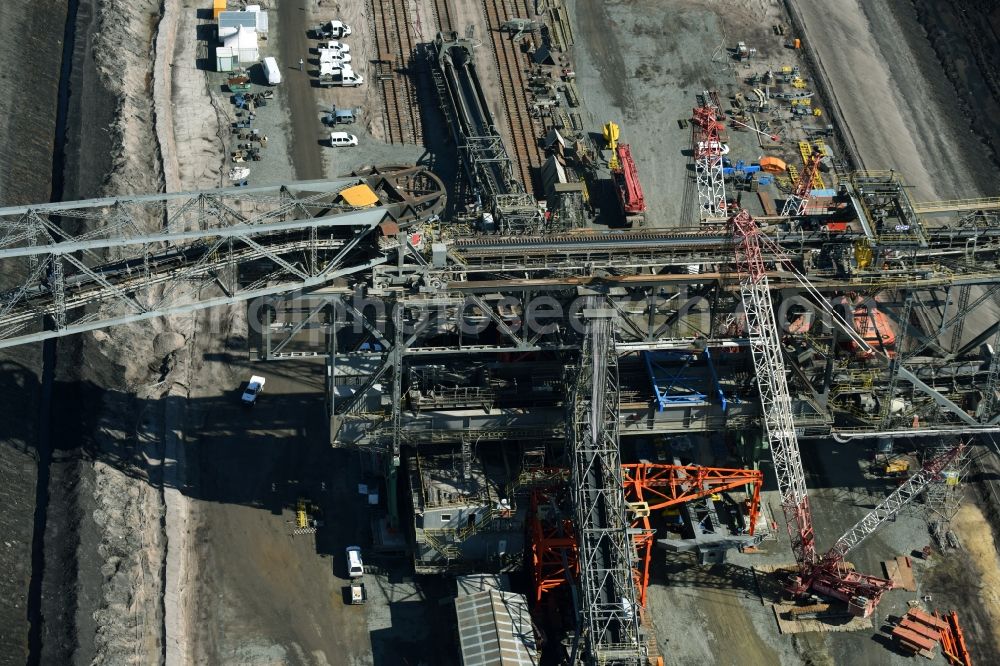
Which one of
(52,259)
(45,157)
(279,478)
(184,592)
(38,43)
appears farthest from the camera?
(38,43)

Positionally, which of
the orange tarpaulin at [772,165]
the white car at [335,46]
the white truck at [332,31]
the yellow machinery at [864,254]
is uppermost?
the white truck at [332,31]

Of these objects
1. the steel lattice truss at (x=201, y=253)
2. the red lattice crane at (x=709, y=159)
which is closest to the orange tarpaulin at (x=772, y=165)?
the red lattice crane at (x=709, y=159)

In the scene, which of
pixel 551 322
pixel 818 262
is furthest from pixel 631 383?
pixel 818 262

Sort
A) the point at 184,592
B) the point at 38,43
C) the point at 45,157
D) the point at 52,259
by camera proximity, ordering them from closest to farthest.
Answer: the point at 52,259
the point at 184,592
the point at 45,157
the point at 38,43

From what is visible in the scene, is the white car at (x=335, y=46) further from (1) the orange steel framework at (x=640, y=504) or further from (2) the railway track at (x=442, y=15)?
(1) the orange steel framework at (x=640, y=504)

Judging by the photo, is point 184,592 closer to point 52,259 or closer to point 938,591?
point 52,259

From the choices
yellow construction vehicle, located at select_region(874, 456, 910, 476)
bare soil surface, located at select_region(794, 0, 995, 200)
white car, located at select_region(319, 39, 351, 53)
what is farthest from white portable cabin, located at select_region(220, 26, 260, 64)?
yellow construction vehicle, located at select_region(874, 456, 910, 476)
